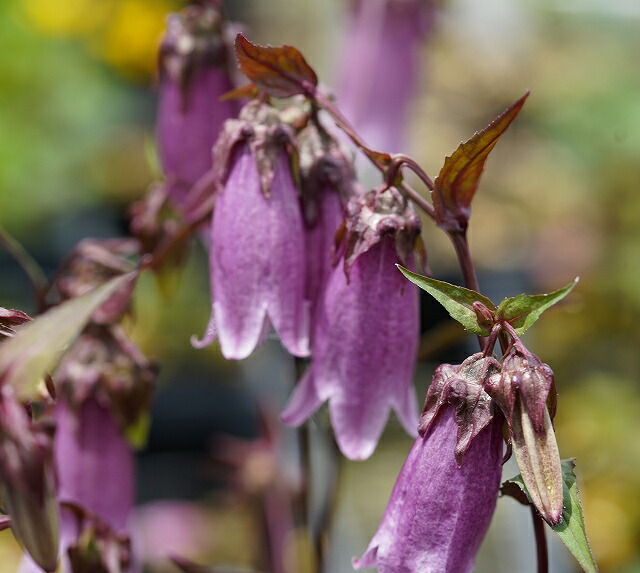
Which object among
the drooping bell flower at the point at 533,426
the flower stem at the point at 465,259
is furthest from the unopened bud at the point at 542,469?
the flower stem at the point at 465,259

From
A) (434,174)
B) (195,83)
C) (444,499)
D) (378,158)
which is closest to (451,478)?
(444,499)

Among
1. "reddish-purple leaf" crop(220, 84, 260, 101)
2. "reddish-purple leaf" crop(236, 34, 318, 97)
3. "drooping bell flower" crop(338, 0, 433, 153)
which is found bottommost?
"reddish-purple leaf" crop(236, 34, 318, 97)

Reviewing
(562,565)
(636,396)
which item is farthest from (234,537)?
(636,396)

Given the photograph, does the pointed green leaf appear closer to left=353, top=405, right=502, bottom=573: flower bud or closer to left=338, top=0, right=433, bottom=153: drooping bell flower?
left=353, top=405, right=502, bottom=573: flower bud

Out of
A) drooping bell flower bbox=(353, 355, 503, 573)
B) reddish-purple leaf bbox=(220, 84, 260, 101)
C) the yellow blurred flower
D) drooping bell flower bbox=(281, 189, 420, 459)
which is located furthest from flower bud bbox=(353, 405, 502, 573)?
the yellow blurred flower

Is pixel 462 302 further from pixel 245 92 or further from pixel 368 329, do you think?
pixel 245 92
